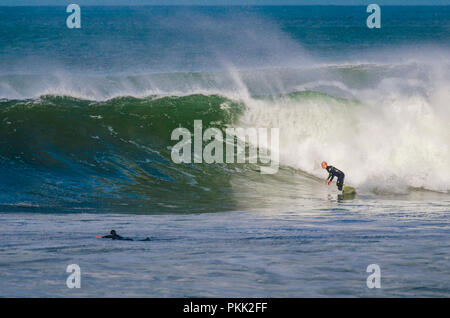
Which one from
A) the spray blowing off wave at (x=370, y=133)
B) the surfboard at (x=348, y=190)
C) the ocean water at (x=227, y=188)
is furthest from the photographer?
the spray blowing off wave at (x=370, y=133)

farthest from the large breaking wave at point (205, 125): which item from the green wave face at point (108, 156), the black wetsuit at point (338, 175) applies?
the black wetsuit at point (338, 175)

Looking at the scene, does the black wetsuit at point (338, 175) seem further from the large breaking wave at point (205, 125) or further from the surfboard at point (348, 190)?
the large breaking wave at point (205, 125)

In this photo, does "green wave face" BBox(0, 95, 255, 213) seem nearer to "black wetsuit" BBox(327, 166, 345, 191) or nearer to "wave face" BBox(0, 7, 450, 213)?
"wave face" BBox(0, 7, 450, 213)

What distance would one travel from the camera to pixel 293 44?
52375 mm

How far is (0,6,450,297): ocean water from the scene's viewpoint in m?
9.33

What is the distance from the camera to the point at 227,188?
55.7 ft

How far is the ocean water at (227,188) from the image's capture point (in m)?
9.33

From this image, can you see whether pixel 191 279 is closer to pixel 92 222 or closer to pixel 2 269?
pixel 2 269

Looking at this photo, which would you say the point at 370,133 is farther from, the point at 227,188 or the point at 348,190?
the point at 227,188

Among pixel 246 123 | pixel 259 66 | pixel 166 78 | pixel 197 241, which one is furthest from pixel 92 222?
pixel 259 66

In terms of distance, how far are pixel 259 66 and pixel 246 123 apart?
15963mm

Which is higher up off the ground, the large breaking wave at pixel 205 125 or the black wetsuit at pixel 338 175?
the large breaking wave at pixel 205 125

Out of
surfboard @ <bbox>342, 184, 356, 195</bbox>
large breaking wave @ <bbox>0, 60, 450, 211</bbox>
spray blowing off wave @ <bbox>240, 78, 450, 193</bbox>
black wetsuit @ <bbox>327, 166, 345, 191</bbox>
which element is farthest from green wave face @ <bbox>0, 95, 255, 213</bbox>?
surfboard @ <bbox>342, 184, 356, 195</bbox>

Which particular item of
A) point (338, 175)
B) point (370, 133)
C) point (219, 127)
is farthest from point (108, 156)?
point (370, 133)
